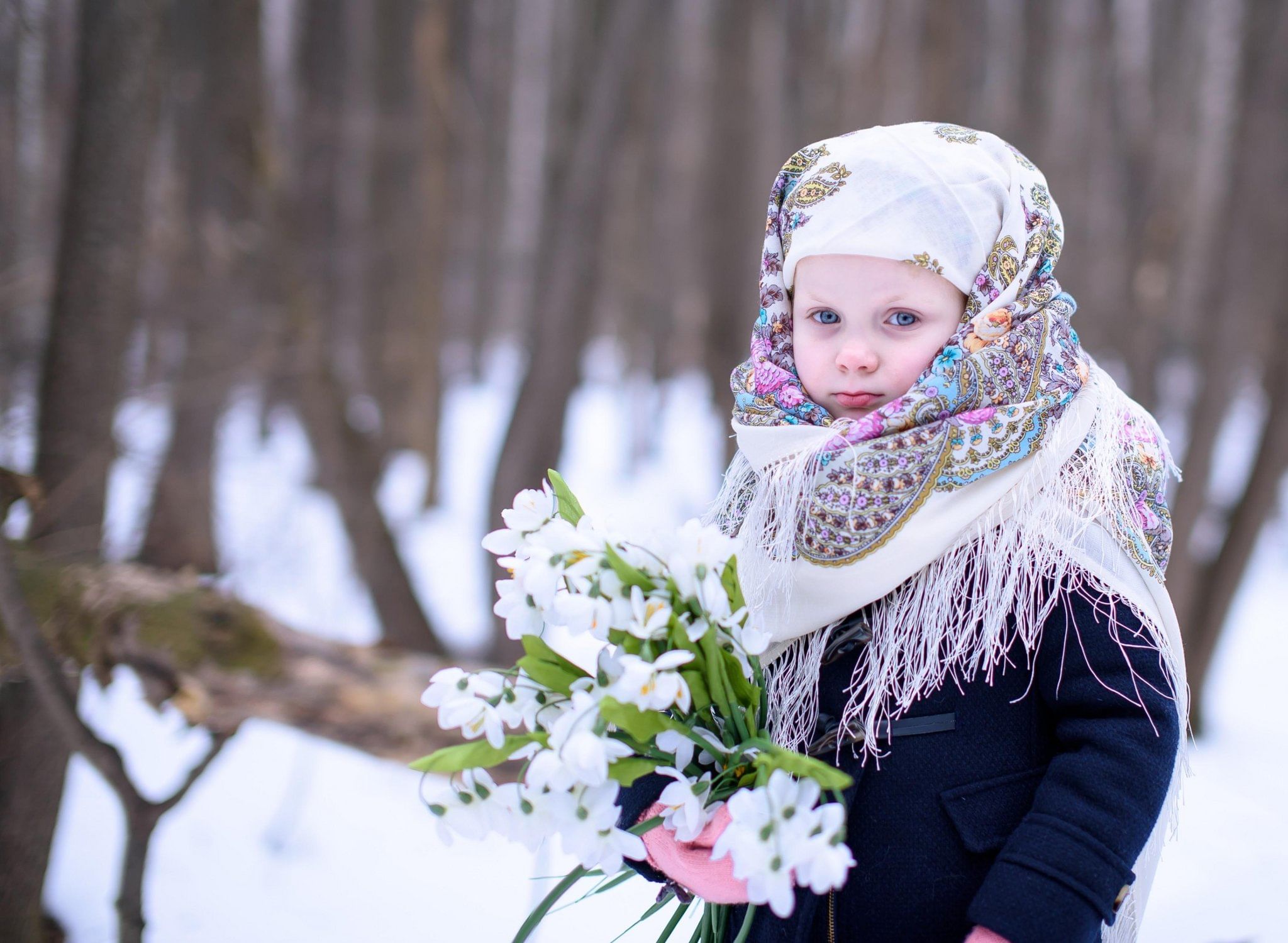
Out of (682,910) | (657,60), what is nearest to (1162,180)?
(657,60)

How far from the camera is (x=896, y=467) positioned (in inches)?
47.6

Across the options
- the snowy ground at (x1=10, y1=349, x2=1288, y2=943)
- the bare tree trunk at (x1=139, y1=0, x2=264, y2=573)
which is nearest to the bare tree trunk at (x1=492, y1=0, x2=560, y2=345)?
the bare tree trunk at (x1=139, y1=0, x2=264, y2=573)

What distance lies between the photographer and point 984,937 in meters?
1.11

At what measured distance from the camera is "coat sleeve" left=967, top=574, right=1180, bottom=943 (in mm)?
Answer: 1088

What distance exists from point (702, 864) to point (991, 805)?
35cm

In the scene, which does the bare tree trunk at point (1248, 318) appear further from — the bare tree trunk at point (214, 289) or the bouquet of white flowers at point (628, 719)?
the bare tree trunk at point (214, 289)

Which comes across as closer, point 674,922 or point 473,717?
point 473,717

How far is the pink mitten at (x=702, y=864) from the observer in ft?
4.05

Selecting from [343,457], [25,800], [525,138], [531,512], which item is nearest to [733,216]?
[343,457]

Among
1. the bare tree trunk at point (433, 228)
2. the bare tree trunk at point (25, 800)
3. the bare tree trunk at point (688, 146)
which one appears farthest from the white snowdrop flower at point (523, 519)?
the bare tree trunk at point (688, 146)

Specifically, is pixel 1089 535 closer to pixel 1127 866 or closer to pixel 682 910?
pixel 1127 866

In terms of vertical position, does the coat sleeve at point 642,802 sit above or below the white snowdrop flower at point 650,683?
below

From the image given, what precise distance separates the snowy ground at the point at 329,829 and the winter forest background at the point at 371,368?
0.02 metres

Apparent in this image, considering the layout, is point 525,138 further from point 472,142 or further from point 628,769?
point 628,769
